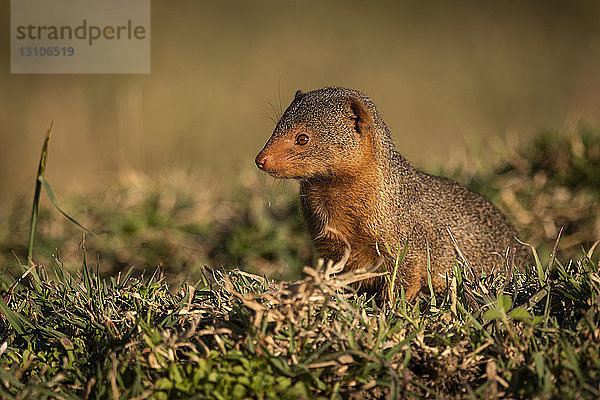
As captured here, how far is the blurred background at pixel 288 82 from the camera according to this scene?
668cm

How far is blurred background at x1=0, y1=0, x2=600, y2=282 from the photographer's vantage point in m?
4.32

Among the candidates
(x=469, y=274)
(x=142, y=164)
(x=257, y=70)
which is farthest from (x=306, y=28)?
(x=469, y=274)

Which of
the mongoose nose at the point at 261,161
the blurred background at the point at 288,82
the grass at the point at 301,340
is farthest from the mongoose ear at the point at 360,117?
the blurred background at the point at 288,82

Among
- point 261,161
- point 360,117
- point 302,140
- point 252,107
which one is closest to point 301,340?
point 261,161

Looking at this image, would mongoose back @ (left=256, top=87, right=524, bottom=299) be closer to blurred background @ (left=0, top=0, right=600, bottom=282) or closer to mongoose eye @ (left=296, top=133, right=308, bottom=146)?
mongoose eye @ (left=296, top=133, right=308, bottom=146)

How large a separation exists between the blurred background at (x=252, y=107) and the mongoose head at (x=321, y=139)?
1.26 meters

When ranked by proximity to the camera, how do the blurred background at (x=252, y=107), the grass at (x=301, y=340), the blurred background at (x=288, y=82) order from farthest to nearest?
the blurred background at (x=288, y=82)
the blurred background at (x=252, y=107)
the grass at (x=301, y=340)

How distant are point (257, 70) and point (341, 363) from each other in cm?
689

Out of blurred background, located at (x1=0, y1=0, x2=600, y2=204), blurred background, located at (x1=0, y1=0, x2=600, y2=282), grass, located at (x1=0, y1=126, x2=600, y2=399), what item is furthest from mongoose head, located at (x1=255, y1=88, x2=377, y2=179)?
blurred background, located at (x1=0, y1=0, x2=600, y2=204)

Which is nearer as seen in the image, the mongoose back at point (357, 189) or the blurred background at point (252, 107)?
the mongoose back at point (357, 189)

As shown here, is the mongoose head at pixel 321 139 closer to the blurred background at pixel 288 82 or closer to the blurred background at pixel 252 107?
the blurred background at pixel 252 107

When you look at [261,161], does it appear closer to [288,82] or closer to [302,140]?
[302,140]

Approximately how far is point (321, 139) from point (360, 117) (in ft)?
0.76

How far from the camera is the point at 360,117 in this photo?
3057 mm
